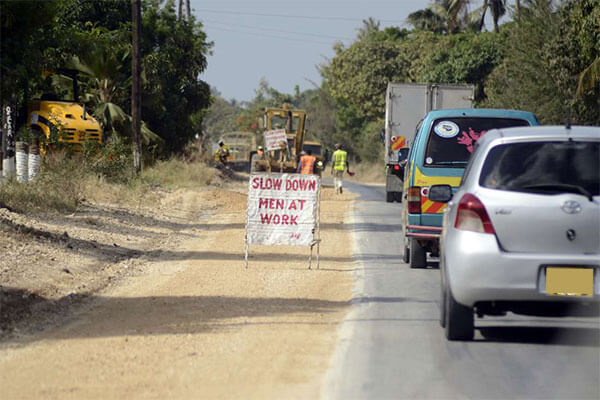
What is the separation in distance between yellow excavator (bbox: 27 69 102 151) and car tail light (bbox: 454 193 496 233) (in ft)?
62.4

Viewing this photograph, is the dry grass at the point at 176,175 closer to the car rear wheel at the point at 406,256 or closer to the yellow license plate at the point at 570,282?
the car rear wheel at the point at 406,256

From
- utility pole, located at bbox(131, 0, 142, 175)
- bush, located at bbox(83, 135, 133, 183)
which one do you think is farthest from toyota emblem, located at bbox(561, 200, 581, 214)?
utility pole, located at bbox(131, 0, 142, 175)

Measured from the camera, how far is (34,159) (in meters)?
22.0

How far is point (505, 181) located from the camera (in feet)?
25.1

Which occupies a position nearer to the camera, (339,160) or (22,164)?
(22,164)

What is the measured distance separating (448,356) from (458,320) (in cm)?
45

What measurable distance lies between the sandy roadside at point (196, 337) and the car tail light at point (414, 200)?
4.05 ft

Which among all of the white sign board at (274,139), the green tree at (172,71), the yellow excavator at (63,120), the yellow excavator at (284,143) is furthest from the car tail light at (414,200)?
the green tree at (172,71)

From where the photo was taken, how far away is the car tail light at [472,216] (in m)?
7.54

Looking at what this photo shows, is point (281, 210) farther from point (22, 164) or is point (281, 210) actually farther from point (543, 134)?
point (22, 164)

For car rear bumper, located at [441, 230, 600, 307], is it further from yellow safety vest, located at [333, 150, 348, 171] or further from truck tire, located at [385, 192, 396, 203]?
yellow safety vest, located at [333, 150, 348, 171]

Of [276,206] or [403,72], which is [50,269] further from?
[403,72]

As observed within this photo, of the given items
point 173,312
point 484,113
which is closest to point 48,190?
point 484,113

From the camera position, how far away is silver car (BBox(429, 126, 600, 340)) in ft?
24.3
